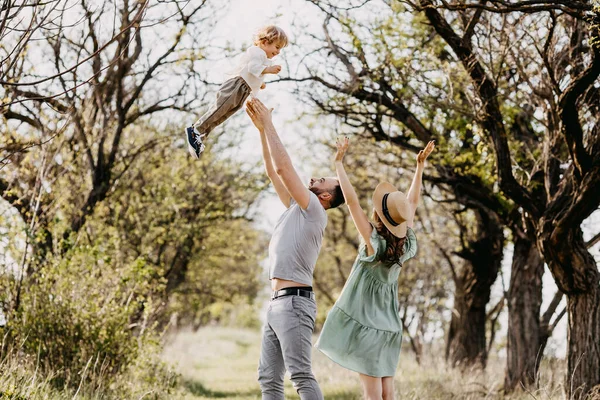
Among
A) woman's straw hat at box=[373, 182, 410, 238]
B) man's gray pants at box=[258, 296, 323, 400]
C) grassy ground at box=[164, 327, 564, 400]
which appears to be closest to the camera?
man's gray pants at box=[258, 296, 323, 400]

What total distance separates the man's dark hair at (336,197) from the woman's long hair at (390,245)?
1.55 ft

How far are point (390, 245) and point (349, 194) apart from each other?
0.58 metres

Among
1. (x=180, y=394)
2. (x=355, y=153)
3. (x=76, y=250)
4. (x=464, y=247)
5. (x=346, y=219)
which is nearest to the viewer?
(x=76, y=250)

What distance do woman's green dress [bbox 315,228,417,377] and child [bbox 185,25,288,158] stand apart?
1384 mm

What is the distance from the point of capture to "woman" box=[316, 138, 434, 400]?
4895 millimetres

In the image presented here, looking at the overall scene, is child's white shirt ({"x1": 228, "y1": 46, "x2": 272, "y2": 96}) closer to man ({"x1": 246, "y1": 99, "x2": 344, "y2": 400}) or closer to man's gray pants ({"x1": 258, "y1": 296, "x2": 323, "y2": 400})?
man ({"x1": 246, "y1": 99, "x2": 344, "y2": 400})

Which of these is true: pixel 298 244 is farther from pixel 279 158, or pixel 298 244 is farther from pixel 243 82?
pixel 243 82

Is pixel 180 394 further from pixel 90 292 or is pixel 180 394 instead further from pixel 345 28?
pixel 345 28

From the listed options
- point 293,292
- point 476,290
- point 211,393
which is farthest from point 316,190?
point 476,290

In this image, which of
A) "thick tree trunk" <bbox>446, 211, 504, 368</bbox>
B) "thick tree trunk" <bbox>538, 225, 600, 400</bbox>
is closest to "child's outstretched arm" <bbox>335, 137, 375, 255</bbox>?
"thick tree trunk" <bbox>538, 225, 600, 400</bbox>

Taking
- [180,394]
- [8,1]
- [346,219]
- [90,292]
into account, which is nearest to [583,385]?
[180,394]

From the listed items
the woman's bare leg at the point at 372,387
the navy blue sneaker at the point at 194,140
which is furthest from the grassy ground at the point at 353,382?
the navy blue sneaker at the point at 194,140

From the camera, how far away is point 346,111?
34.8 ft

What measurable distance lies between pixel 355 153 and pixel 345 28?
4.45 meters
